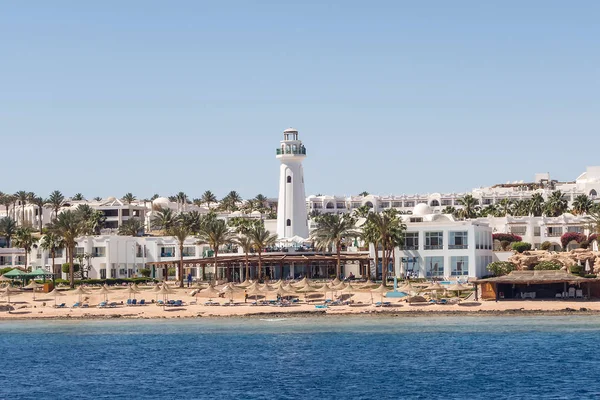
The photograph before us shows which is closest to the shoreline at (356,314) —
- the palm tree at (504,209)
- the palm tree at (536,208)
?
the palm tree at (536,208)

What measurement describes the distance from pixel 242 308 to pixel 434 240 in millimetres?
25365

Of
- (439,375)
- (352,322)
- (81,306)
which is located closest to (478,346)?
(439,375)

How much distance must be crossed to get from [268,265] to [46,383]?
195 feet

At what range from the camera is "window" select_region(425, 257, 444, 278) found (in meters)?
101

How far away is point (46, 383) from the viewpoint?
50.4 m

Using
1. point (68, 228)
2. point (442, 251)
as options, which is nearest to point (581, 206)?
point (442, 251)

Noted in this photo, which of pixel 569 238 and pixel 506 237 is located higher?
pixel 506 237

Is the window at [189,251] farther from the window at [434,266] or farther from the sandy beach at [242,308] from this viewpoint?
the window at [434,266]

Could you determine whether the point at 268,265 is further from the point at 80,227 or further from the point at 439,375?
the point at 439,375

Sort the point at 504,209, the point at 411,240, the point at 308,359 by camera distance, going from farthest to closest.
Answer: the point at 504,209, the point at 411,240, the point at 308,359

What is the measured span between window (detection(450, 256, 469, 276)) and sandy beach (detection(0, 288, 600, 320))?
16.2m

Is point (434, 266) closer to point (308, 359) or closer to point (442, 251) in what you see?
point (442, 251)

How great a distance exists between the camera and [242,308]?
8419cm

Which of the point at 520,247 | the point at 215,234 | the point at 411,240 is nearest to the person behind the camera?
the point at 411,240
